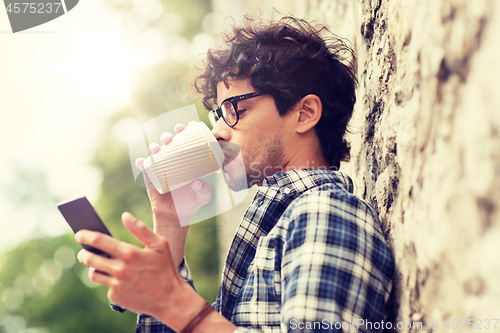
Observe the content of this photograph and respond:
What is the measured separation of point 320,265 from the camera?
0.60 m

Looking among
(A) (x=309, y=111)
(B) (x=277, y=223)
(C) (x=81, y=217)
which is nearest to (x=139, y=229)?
(C) (x=81, y=217)

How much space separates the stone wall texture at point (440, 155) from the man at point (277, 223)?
10cm

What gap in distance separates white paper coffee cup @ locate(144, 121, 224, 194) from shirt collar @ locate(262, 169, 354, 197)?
0.17 metres

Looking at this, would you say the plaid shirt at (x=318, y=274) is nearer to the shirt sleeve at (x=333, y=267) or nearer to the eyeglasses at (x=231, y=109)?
the shirt sleeve at (x=333, y=267)

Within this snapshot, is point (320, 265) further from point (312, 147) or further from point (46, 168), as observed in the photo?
point (46, 168)

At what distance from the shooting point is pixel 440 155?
51 cm

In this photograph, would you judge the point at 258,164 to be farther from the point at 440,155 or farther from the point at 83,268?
the point at 83,268

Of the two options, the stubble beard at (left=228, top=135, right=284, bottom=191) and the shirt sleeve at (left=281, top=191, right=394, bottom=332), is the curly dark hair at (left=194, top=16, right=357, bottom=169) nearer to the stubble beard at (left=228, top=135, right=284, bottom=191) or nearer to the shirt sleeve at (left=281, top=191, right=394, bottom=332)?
the stubble beard at (left=228, top=135, right=284, bottom=191)

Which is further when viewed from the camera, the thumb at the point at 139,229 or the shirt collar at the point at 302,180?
the shirt collar at the point at 302,180

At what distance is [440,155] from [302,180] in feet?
1.34

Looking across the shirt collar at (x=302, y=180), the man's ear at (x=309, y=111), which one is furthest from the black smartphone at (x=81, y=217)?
the man's ear at (x=309, y=111)

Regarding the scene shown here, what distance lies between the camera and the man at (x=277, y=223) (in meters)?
0.56

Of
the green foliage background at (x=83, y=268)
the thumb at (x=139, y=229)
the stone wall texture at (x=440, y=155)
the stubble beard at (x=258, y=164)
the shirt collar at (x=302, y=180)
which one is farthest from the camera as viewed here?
the green foliage background at (x=83, y=268)

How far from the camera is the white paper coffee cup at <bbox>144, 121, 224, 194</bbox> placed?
2.86 ft
